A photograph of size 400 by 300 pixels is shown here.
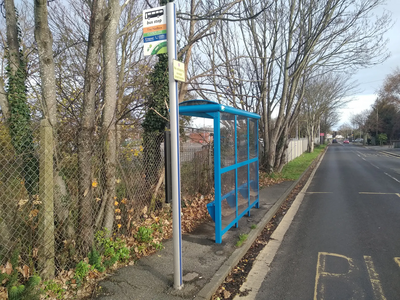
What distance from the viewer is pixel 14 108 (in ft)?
13.7

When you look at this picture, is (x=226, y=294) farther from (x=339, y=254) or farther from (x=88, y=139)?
(x=88, y=139)

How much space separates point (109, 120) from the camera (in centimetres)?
443

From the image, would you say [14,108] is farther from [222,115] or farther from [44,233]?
[222,115]

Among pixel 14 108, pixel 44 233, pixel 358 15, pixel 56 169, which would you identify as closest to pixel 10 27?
pixel 14 108

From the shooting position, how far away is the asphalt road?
3639 mm

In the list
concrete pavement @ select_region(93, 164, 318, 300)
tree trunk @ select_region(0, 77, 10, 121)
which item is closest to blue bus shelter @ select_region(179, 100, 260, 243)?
concrete pavement @ select_region(93, 164, 318, 300)

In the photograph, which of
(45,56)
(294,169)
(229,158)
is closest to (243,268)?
(229,158)

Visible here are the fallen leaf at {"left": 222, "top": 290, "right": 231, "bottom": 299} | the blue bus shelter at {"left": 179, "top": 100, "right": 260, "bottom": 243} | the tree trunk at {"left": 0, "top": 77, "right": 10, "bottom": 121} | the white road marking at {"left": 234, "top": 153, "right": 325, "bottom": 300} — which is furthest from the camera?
the blue bus shelter at {"left": 179, "top": 100, "right": 260, "bottom": 243}

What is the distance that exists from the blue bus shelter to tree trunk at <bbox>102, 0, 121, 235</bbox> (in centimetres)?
115

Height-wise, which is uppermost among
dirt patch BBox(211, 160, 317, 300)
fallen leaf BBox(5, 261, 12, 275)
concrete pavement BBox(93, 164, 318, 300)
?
fallen leaf BBox(5, 261, 12, 275)

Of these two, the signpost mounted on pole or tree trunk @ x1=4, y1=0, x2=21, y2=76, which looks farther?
tree trunk @ x1=4, y1=0, x2=21, y2=76

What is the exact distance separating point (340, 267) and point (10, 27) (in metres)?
6.02

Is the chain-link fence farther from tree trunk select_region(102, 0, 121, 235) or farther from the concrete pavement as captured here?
the concrete pavement

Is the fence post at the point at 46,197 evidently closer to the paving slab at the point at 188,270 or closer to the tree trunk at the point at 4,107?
the paving slab at the point at 188,270
